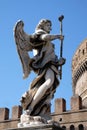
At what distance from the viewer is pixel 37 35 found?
3775 mm

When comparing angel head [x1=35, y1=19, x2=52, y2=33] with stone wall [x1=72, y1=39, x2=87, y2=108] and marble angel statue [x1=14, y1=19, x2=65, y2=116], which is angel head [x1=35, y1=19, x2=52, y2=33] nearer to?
marble angel statue [x1=14, y1=19, x2=65, y2=116]

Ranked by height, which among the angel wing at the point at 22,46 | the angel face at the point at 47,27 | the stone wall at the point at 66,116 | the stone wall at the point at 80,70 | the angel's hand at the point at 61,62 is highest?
the stone wall at the point at 80,70

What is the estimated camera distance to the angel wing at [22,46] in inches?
144

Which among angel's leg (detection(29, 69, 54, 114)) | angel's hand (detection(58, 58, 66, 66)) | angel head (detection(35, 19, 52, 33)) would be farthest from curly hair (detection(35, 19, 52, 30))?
angel's leg (detection(29, 69, 54, 114))

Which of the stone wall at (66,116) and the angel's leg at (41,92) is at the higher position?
the stone wall at (66,116)

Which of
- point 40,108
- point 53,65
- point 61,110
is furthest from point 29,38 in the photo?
point 61,110

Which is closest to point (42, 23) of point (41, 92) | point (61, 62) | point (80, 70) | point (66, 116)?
point (61, 62)

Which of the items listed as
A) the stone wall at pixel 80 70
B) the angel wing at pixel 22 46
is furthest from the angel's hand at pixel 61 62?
the stone wall at pixel 80 70

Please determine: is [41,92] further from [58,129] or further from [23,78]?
[58,129]

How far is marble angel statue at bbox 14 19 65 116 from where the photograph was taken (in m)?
3.57

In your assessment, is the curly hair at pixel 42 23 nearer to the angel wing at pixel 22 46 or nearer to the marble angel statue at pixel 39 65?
the marble angel statue at pixel 39 65

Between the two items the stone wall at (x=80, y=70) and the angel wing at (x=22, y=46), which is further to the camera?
the stone wall at (x=80, y=70)

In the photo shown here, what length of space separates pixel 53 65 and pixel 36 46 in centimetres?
28

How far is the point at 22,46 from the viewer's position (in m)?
3.70
